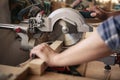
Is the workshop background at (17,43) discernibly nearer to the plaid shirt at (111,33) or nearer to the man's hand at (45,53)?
the man's hand at (45,53)

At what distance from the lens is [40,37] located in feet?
3.55

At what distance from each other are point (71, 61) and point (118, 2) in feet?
5.82

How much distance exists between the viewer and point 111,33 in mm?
500

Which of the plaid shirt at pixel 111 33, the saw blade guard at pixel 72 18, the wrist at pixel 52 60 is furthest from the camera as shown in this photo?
the saw blade guard at pixel 72 18

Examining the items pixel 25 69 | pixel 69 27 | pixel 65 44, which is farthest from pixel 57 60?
pixel 65 44

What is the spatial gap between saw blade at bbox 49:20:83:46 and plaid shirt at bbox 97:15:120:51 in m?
0.45

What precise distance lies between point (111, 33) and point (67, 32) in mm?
495

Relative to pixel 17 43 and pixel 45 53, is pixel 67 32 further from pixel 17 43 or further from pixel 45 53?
pixel 17 43

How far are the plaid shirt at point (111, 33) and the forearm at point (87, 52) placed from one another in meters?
0.02

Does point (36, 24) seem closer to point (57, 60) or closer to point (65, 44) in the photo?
point (65, 44)

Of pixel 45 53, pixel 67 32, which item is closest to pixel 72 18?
pixel 67 32

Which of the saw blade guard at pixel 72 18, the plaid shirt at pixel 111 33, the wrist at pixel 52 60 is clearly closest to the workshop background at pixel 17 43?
the saw blade guard at pixel 72 18

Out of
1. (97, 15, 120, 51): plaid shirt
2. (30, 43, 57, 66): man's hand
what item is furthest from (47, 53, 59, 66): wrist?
(97, 15, 120, 51): plaid shirt

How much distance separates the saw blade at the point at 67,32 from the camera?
97 centimetres
